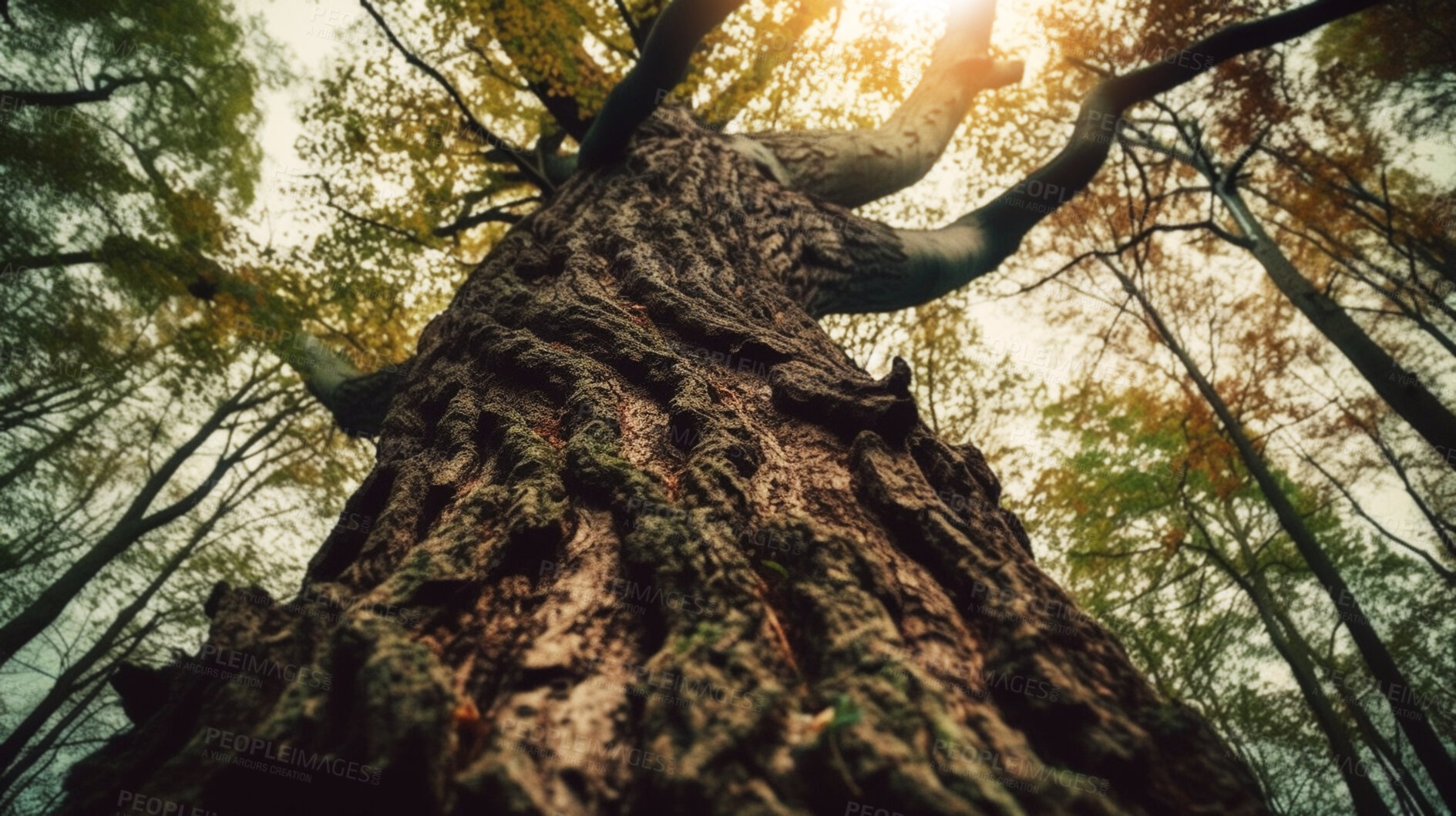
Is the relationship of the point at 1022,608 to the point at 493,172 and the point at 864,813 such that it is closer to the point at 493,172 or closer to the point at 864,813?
the point at 864,813

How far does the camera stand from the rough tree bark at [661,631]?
1.93ft

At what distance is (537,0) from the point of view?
173 inches

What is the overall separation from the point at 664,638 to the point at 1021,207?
3.94 m

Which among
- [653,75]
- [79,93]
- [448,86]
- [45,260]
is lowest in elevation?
[653,75]

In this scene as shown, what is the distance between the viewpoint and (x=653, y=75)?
2570 millimetres

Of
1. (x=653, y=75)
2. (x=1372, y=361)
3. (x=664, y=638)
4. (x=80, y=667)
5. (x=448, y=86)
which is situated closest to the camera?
(x=664, y=638)

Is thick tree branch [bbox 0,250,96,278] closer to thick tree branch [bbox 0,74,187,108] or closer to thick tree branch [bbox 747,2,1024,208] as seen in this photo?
thick tree branch [bbox 0,74,187,108]

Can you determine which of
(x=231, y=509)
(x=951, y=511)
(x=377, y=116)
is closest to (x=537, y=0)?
(x=377, y=116)

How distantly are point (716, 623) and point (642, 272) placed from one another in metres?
1.35

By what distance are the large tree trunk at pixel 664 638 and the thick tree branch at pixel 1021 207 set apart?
188 cm

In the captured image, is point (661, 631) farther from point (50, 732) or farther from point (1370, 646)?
point (50, 732)

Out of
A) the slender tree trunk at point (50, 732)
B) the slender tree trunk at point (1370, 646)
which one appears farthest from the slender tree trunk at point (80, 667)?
the slender tree trunk at point (1370, 646)

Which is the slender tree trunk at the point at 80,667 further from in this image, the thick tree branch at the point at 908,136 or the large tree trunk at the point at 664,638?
the thick tree branch at the point at 908,136

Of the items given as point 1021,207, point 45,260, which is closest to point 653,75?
point 1021,207
